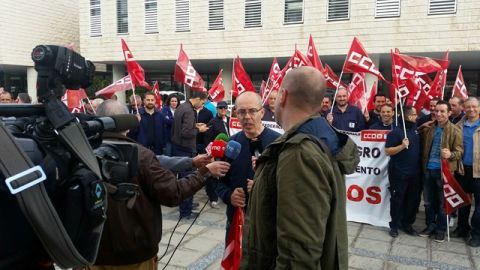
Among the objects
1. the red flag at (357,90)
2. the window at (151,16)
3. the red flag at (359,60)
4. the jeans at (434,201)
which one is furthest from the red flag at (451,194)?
the window at (151,16)

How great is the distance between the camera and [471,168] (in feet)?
17.9

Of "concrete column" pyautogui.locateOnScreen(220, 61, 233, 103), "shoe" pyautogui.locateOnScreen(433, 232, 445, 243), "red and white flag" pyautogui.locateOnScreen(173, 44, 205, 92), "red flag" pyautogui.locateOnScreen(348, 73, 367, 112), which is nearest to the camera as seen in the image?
"shoe" pyautogui.locateOnScreen(433, 232, 445, 243)

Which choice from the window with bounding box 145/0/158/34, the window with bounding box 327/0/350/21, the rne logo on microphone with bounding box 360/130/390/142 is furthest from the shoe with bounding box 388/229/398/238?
the window with bounding box 145/0/158/34

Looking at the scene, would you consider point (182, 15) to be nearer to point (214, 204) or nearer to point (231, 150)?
point (214, 204)

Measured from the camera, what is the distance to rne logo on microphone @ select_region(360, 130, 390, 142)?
5.93 m

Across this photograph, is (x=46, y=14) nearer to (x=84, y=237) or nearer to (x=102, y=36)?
(x=102, y=36)

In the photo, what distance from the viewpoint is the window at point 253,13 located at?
20094 mm

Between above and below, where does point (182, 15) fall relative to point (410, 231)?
above

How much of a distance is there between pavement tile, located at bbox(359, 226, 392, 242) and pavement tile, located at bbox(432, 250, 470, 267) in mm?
673

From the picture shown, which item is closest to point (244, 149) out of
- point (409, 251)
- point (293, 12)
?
point (409, 251)

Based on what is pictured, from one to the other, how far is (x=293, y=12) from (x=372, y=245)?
52.4ft

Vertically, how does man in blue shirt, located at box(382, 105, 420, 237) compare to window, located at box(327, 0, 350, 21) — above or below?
below

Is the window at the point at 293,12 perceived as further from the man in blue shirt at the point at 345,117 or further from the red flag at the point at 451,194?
the red flag at the point at 451,194

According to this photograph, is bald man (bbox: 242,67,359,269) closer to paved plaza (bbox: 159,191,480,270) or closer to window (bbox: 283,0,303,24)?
paved plaza (bbox: 159,191,480,270)
